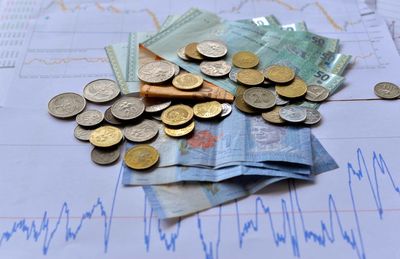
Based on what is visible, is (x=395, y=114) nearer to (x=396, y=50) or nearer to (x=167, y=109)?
(x=396, y=50)

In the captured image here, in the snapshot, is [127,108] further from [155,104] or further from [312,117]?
[312,117]

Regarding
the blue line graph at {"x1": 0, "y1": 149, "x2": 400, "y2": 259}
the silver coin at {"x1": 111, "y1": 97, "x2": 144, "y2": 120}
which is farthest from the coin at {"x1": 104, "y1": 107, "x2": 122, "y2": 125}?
the blue line graph at {"x1": 0, "y1": 149, "x2": 400, "y2": 259}

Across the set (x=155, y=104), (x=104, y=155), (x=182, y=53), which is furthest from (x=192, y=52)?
(x=104, y=155)

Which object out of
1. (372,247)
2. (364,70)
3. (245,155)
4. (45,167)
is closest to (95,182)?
(45,167)

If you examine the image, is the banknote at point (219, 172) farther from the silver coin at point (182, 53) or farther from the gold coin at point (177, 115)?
the silver coin at point (182, 53)

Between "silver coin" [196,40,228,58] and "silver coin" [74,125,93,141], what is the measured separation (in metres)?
0.20

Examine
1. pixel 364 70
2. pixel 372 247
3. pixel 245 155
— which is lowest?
pixel 372 247

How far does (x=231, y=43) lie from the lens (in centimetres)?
77

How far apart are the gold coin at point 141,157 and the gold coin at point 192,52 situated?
18 cm

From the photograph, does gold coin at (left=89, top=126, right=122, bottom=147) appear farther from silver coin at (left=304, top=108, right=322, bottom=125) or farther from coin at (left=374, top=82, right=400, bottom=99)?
coin at (left=374, top=82, right=400, bottom=99)

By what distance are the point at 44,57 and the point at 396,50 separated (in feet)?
1.75

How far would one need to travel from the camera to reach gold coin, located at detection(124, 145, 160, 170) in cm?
59

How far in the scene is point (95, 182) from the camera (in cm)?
59

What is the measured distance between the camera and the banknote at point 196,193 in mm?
548
